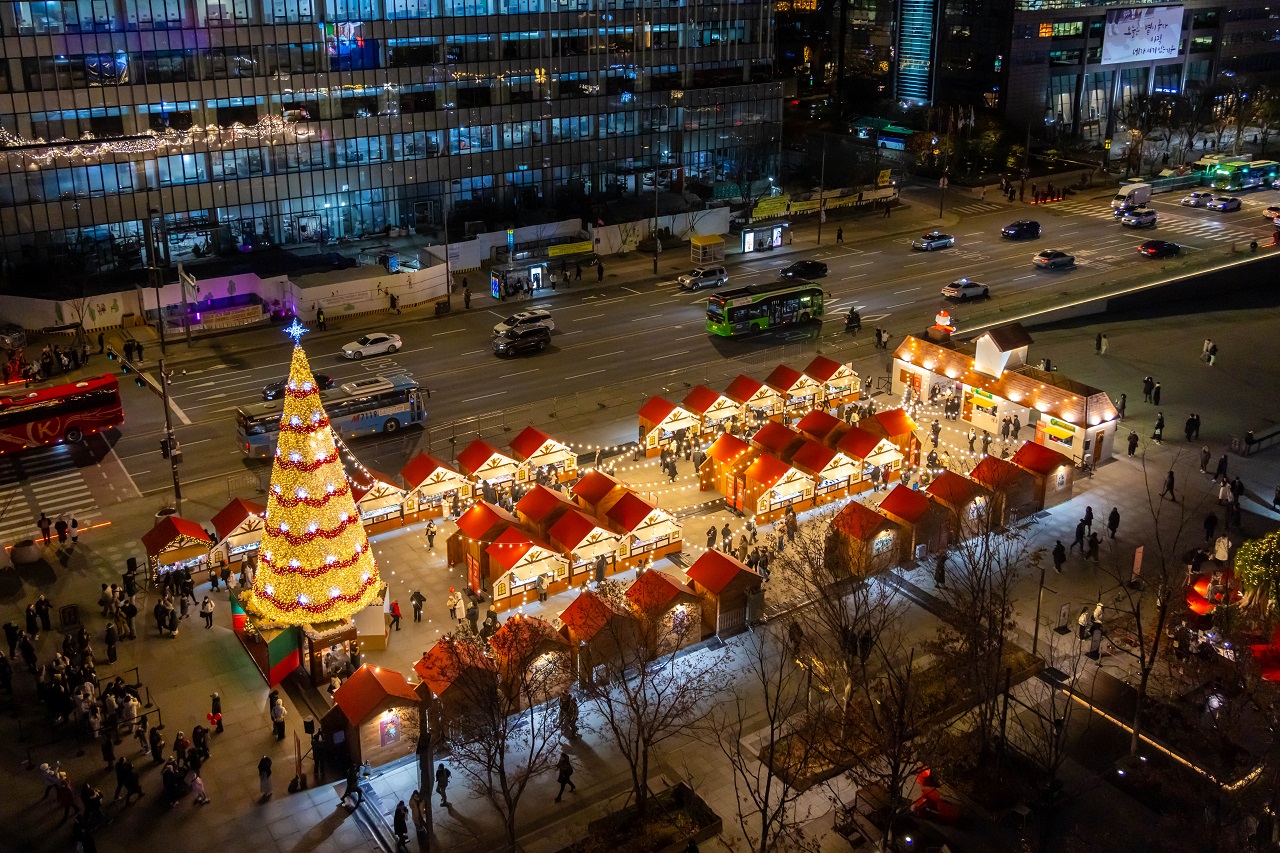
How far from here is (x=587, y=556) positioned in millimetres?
46375

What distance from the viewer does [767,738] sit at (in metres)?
37.9

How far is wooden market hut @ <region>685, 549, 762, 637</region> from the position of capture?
140 ft

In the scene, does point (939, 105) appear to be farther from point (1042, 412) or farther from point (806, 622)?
point (806, 622)

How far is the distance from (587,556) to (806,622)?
30.0ft

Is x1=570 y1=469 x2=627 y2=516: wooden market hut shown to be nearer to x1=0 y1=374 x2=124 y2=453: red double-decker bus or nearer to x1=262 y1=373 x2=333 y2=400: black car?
x1=262 y1=373 x2=333 y2=400: black car

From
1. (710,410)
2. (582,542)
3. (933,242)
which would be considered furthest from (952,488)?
(933,242)

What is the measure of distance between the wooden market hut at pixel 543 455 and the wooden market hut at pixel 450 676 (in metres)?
15.8

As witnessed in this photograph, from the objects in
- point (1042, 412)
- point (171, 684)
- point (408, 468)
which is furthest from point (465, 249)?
point (171, 684)

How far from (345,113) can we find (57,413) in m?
37.7

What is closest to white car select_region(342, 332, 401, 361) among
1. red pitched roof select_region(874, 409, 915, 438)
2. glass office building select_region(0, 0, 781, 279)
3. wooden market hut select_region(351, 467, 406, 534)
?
glass office building select_region(0, 0, 781, 279)

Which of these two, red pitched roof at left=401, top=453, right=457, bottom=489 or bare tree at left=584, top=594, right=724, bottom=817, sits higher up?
red pitched roof at left=401, top=453, right=457, bottom=489

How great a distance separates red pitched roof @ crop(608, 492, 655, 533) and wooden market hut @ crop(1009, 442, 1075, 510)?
1596cm

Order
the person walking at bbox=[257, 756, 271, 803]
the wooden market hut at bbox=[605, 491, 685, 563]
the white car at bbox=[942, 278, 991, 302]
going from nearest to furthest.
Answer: the person walking at bbox=[257, 756, 271, 803]
the wooden market hut at bbox=[605, 491, 685, 563]
the white car at bbox=[942, 278, 991, 302]

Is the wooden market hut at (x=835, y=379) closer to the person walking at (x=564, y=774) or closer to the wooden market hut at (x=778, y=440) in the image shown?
the wooden market hut at (x=778, y=440)
